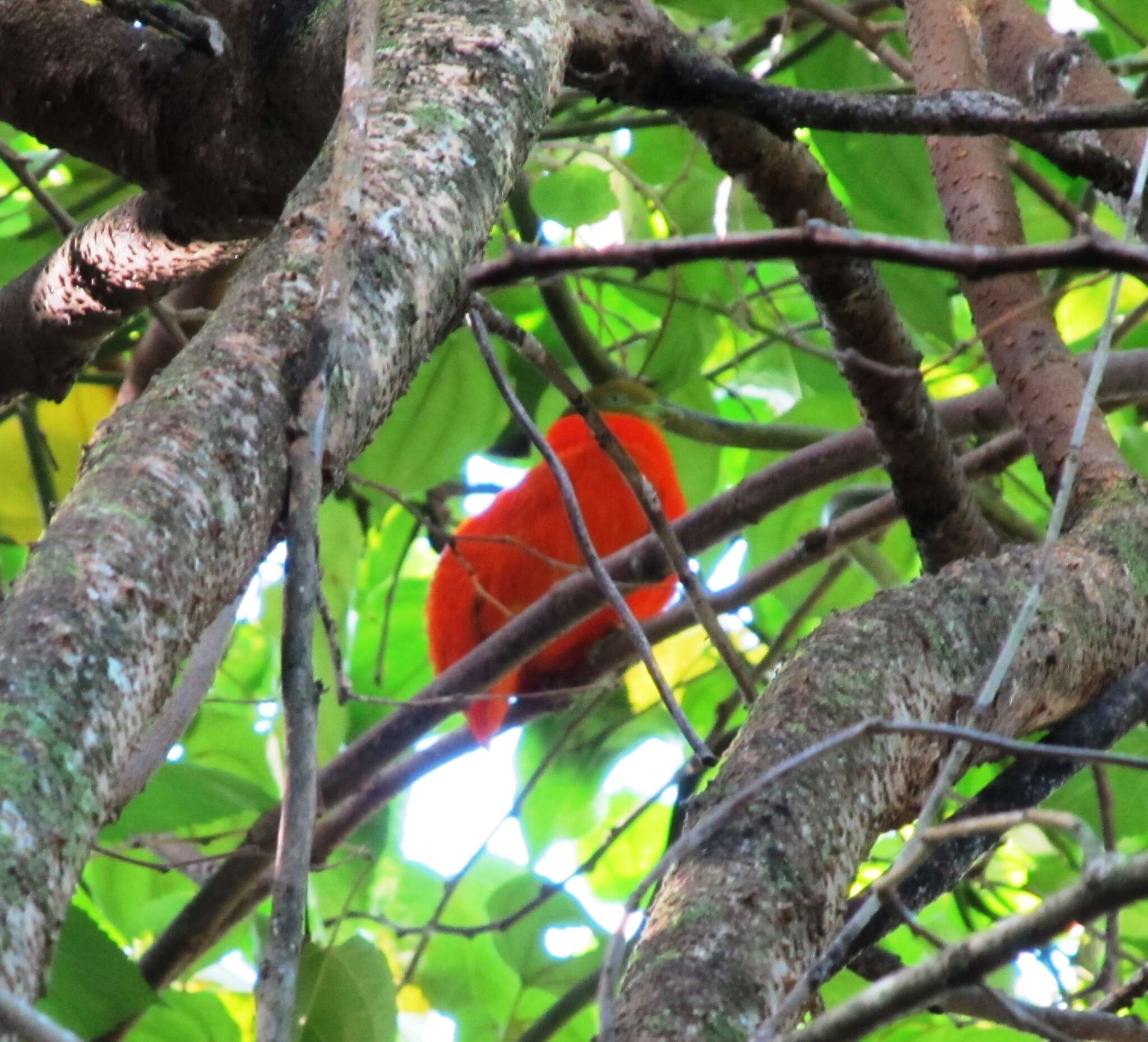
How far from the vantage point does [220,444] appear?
1.70 ft

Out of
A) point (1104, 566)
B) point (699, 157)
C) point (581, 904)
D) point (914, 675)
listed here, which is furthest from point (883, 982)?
point (699, 157)

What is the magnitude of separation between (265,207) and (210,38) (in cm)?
13

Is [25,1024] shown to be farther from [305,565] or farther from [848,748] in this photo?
[848,748]

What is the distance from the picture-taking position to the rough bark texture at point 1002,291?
3.56 ft

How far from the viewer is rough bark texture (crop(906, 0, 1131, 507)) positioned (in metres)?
1.08

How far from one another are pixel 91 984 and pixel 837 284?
0.72m

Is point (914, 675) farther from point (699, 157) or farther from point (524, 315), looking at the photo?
point (524, 315)

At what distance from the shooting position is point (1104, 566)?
905 millimetres

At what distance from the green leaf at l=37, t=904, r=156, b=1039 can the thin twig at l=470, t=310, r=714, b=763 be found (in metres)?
0.43

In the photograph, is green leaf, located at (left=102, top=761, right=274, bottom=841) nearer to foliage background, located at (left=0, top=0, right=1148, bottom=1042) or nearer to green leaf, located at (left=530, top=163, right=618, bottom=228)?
foliage background, located at (left=0, top=0, right=1148, bottom=1042)

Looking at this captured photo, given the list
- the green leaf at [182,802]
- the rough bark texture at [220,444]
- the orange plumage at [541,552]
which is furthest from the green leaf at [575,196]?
the rough bark texture at [220,444]

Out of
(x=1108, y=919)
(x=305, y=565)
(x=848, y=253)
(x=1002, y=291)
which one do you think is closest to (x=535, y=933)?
(x=1108, y=919)

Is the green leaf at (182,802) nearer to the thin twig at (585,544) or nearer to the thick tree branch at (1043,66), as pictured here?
the thin twig at (585,544)

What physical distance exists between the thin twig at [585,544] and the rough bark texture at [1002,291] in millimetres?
349
